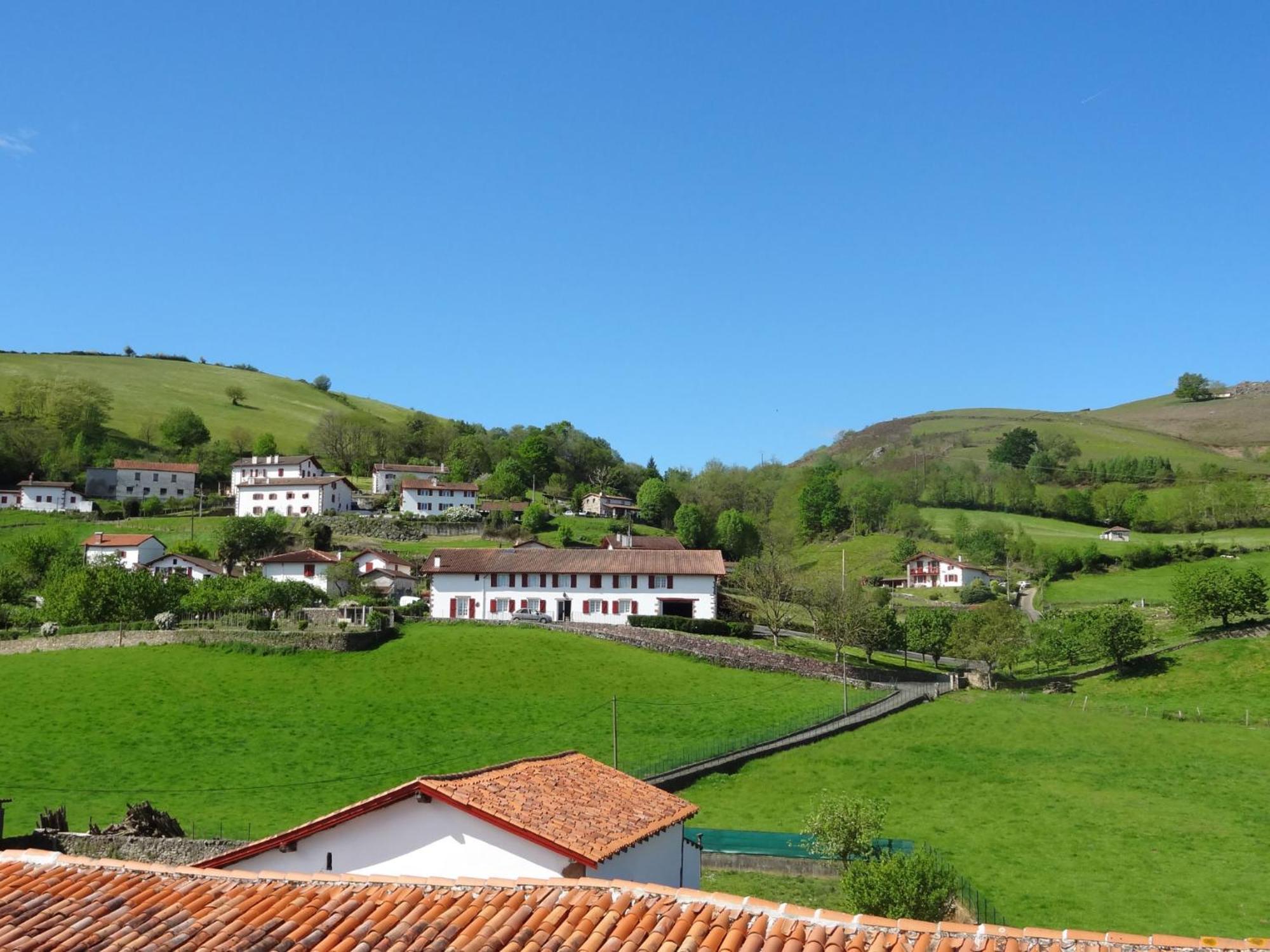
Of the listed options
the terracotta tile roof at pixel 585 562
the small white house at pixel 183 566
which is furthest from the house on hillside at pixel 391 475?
the terracotta tile roof at pixel 585 562

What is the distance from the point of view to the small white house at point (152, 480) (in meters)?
115

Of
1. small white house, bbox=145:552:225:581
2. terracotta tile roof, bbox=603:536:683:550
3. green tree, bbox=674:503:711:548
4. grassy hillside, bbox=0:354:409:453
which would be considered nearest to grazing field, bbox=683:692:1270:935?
terracotta tile roof, bbox=603:536:683:550

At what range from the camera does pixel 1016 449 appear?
170 metres

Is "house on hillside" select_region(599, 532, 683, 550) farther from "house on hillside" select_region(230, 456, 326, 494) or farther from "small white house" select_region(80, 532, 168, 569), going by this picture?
"small white house" select_region(80, 532, 168, 569)

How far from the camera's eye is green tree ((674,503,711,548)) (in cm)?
12106

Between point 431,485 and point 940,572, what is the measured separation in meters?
57.3

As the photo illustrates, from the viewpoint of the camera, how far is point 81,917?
1027 centimetres

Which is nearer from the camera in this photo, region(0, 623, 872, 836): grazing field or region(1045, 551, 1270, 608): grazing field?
region(0, 623, 872, 836): grazing field

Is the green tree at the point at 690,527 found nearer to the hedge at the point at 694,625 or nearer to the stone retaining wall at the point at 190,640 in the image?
the hedge at the point at 694,625

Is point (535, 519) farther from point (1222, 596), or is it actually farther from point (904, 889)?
point (904, 889)

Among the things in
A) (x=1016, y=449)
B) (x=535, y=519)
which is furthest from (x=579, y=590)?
(x=1016, y=449)

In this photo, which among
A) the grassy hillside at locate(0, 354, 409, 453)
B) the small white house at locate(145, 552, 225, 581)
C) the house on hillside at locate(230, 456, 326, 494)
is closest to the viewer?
the small white house at locate(145, 552, 225, 581)

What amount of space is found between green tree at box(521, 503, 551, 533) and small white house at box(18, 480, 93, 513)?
44585 millimetres

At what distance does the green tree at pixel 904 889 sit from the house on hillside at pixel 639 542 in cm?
7651
